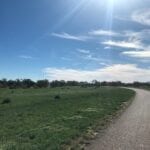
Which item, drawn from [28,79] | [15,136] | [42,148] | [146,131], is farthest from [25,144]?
[28,79]

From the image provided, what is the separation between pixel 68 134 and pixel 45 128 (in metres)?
2.16

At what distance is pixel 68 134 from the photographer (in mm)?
12891

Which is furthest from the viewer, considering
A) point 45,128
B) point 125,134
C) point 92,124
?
point 92,124

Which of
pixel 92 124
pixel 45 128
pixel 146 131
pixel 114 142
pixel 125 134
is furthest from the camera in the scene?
pixel 92 124

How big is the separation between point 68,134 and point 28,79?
6073 inches

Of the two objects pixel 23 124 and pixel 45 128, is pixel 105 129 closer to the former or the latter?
pixel 45 128

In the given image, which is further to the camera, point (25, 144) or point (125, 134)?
point (125, 134)

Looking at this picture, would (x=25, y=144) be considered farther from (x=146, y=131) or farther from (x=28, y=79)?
(x=28, y=79)

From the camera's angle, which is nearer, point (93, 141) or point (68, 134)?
point (93, 141)

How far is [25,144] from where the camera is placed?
11.2m

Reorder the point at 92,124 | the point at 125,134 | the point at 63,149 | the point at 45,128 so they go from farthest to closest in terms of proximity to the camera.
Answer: the point at 92,124, the point at 45,128, the point at 125,134, the point at 63,149

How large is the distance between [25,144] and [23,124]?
5750 millimetres

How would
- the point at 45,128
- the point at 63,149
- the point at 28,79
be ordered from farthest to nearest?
the point at 28,79, the point at 45,128, the point at 63,149

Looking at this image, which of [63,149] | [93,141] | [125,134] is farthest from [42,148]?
[125,134]
